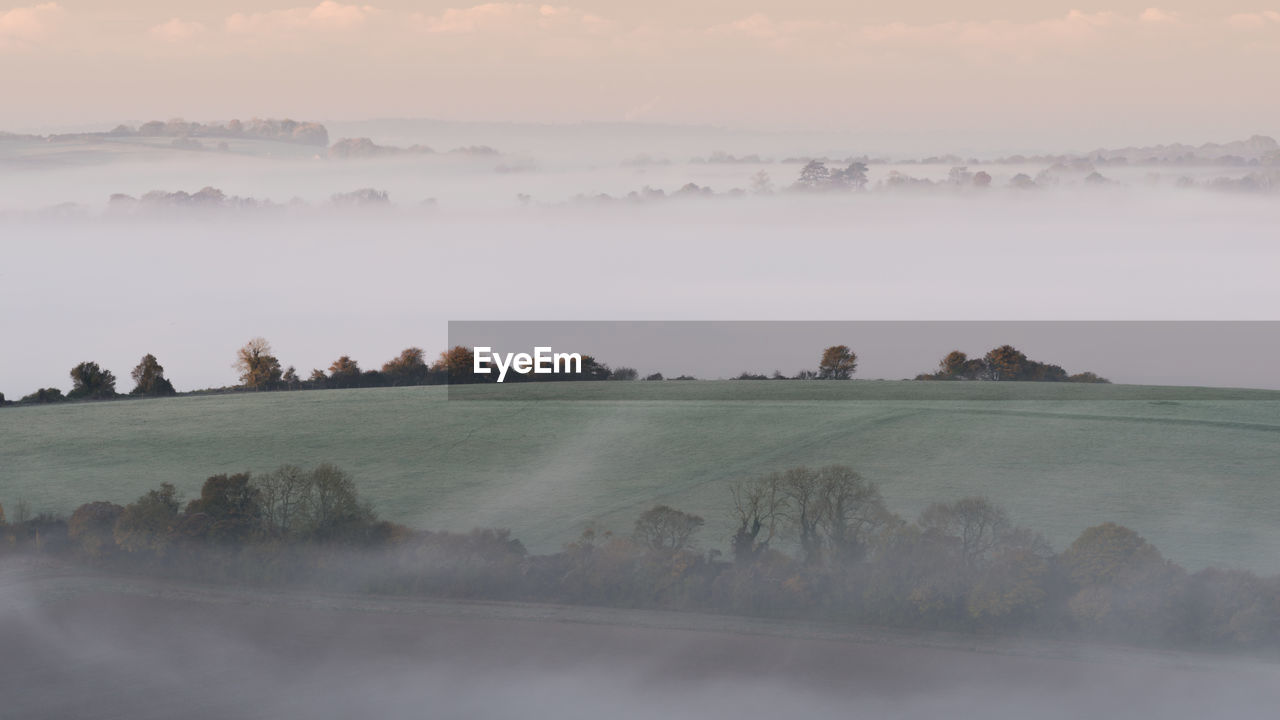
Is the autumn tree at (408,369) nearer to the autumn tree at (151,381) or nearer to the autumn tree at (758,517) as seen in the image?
the autumn tree at (151,381)

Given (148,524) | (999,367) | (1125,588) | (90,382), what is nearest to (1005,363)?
(999,367)

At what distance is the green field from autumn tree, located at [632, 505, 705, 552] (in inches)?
64.9

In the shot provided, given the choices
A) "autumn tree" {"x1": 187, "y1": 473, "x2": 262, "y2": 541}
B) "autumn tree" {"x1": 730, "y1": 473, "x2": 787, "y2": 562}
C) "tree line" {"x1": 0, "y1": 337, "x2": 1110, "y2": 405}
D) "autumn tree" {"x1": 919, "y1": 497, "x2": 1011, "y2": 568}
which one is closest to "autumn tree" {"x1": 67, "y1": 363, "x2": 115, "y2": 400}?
"tree line" {"x1": 0, "y1": 337, "x2": 1110, "y2": 405}

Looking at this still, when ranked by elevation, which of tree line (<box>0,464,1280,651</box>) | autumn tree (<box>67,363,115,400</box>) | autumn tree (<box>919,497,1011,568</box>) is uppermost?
autumn tree (<box>67,363,115,400</box>)

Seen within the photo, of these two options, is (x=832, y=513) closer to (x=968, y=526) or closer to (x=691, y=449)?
(x=968, y=526)

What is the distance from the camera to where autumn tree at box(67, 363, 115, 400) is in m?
49.0

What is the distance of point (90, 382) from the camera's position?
1934 inches

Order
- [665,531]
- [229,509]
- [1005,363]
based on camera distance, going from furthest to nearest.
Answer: [1005,363], [229,509], [665,531]

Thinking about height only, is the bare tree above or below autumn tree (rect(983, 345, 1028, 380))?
below

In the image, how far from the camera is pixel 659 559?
21781mm

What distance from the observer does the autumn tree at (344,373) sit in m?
48.0

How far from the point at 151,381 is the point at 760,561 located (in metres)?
35.3

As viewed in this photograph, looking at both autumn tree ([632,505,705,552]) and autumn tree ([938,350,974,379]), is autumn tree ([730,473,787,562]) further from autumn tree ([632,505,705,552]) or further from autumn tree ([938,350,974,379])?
autumn tree ([938,350,974,379])

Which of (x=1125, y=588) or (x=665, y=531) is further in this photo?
(x=665, y=531)
